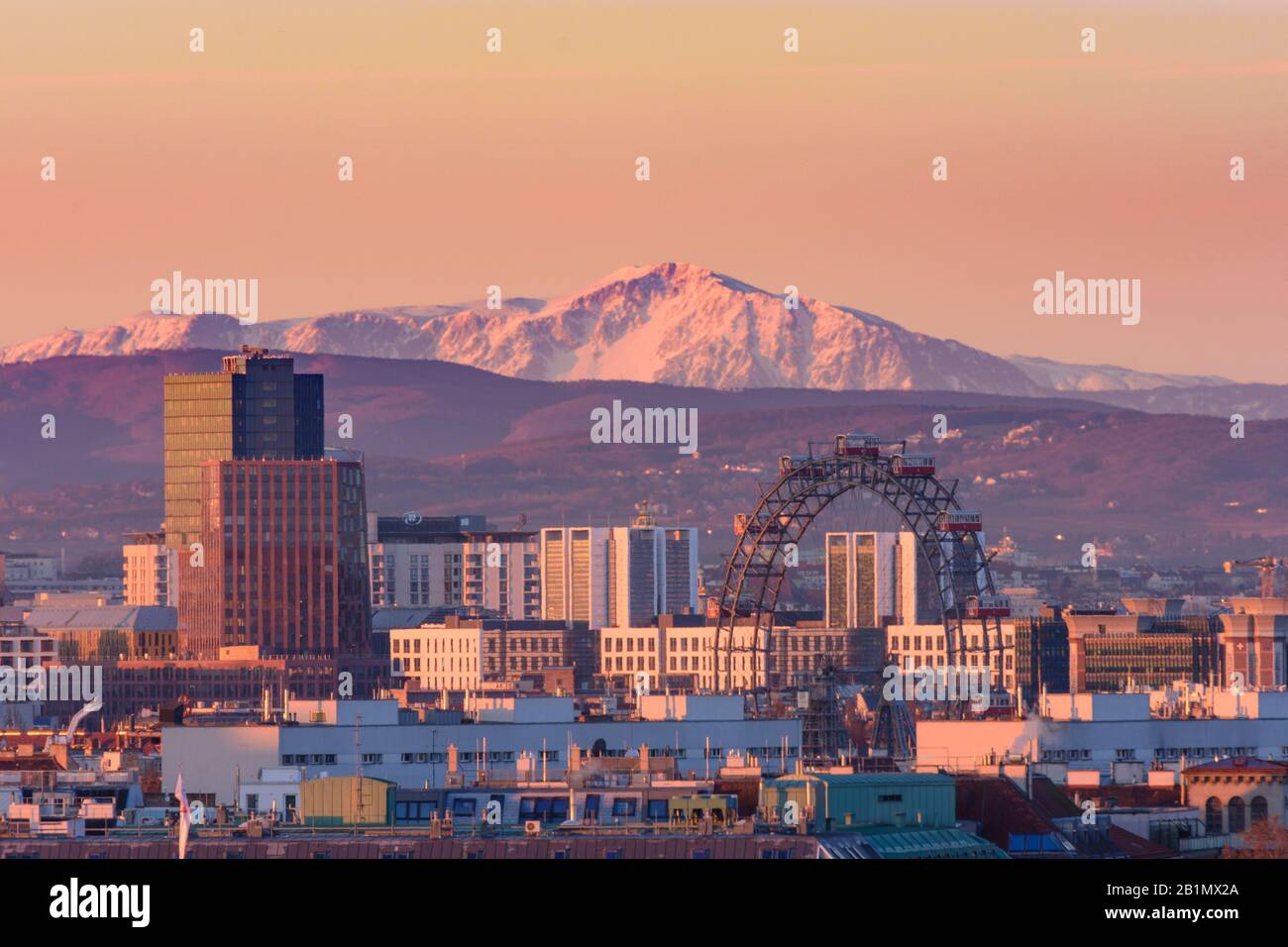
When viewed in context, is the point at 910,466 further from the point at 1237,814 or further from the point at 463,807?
the point at 463,807

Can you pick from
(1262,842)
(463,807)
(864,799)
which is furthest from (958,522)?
(1262,842)

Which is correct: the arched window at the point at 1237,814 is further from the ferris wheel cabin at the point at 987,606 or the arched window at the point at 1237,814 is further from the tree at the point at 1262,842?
the ferris wheel cabin at the point at 987,606

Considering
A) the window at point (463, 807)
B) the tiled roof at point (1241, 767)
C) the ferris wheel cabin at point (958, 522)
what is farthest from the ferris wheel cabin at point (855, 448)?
the window at point (463, 807)

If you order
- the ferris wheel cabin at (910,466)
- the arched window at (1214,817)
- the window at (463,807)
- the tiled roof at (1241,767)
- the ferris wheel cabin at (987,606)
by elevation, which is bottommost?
the arched window at (1214,817)

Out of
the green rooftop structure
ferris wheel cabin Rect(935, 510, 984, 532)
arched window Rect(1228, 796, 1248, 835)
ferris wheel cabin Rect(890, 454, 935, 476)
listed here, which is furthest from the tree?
ferris wheel cabin Rect(890, 454, 935, 476)
